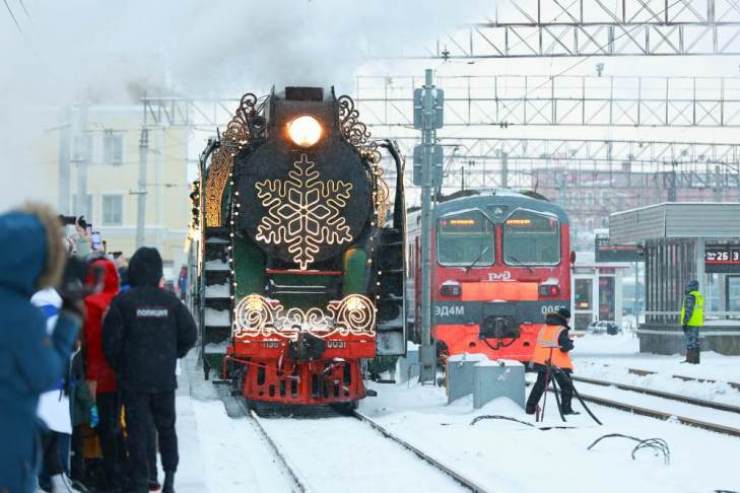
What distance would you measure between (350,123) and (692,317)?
1257 cm

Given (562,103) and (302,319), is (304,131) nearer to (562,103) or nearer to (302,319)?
(302,319)

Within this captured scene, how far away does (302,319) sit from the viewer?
50.2 ft

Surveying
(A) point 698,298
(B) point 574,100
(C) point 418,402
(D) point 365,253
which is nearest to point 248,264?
(D) point 365,253

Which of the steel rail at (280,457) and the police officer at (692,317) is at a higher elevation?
the police officer at (692,317)

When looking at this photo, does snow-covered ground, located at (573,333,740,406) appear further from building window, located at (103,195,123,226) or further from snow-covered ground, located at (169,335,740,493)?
building window, located at (103,195,123,226)

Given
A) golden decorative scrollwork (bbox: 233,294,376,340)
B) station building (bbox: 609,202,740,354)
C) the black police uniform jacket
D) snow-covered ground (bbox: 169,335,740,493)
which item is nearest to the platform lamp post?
snow-covered ground (bbox: 169,335,740,493)

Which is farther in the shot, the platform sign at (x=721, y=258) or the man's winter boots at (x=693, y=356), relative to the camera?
the platform sign at (x=721, y=258)

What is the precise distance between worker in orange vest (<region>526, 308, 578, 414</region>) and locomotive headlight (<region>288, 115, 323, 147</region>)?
10.8 ft

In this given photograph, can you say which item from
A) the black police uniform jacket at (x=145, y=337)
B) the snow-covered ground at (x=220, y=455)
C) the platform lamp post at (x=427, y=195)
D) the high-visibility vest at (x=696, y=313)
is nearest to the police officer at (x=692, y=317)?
the high-visibility vest at (x=696, y=313)

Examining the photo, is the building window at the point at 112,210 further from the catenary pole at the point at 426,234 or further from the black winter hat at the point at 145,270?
the black winter hat at the point at 145,270

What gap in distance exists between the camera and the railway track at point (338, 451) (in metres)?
10.1

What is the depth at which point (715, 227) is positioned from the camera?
3105 cm

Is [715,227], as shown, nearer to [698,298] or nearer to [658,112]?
[698,298]

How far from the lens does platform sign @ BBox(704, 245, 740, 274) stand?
103 feet
